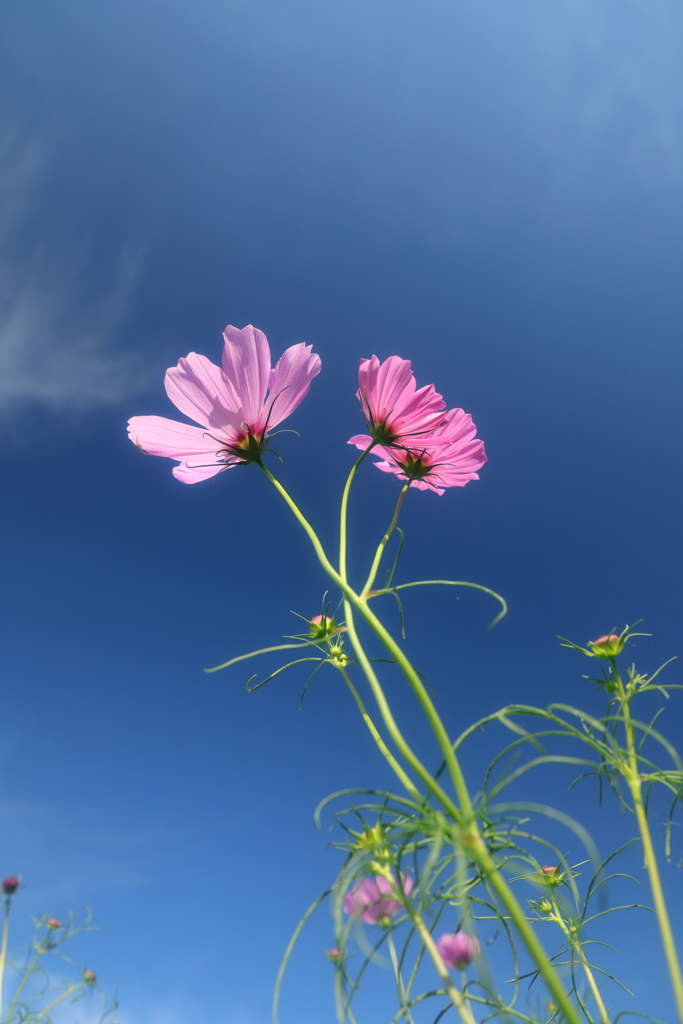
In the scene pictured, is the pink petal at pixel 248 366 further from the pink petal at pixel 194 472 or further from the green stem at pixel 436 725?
the green stem at pixel 436 725

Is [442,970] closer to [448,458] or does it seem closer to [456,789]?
[456,789]

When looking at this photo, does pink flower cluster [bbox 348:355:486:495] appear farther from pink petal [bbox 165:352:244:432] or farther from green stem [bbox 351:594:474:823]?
green stem [bbox 351:594:474:823]

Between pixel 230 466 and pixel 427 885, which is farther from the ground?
pixel 230 466

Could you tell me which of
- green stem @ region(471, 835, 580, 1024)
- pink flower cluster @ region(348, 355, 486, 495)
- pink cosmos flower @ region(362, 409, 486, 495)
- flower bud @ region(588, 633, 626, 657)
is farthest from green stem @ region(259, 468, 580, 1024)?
flower bud @ region(588, 633, 626, 657)

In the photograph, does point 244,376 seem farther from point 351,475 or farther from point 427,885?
point 427,885

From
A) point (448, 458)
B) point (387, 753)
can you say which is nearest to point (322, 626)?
point (448, 458)

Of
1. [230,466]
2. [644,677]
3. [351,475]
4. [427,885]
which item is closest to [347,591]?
[351,475]
